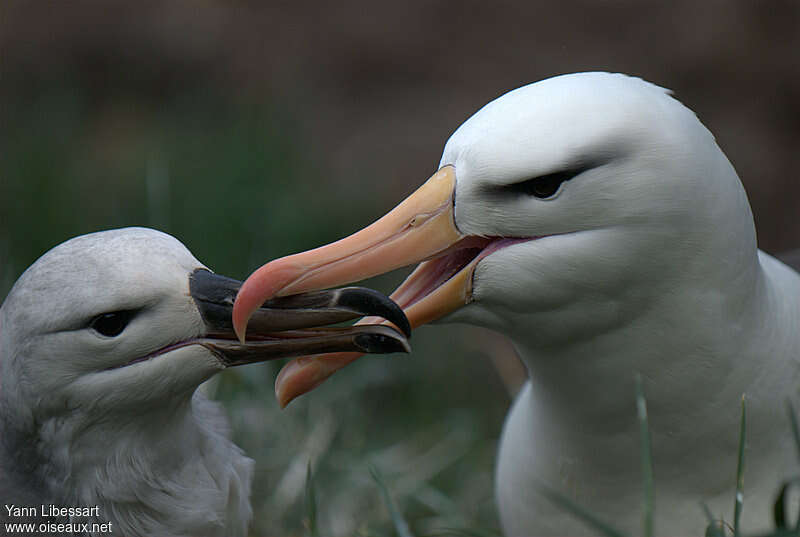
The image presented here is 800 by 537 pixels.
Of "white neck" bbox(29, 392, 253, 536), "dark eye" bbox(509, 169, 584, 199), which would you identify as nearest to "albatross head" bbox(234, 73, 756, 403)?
"dark eye" bbox(509, 169, 584, 199)

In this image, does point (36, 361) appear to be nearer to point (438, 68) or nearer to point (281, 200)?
point (281, 200)

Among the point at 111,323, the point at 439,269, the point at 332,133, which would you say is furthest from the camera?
the point at 332,133

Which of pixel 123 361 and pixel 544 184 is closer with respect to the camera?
pixel 544 184

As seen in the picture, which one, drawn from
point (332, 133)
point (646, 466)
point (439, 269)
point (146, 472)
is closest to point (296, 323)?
point (439, 269)

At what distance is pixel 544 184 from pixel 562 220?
8cm

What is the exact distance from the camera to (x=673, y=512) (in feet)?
8.43

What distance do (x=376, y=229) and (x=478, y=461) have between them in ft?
7.69

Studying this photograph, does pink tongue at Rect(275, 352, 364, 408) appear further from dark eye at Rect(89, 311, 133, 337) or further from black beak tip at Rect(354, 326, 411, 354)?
dark eye at Rect(89, 311, 133, 337)

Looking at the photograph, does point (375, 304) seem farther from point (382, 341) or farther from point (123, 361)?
point (123, 361)

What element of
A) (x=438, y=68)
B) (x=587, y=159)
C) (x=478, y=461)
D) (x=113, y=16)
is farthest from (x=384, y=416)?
(x=113, y=16)

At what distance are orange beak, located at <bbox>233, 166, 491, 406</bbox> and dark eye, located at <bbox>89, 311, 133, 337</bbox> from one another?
24cm

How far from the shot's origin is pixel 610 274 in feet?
7.18

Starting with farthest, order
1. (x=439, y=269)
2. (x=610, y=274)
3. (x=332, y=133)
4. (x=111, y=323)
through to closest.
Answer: (x=332, y=133) < (x=439, y=269) < (x=111, y=323) < (x=610, y=274)

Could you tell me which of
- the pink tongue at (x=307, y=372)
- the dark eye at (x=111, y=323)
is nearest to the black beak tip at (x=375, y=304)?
the pink tongue at (x=307, y=372)
